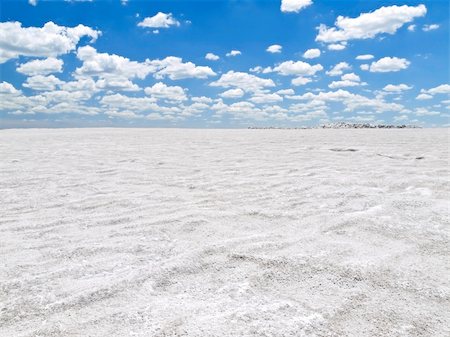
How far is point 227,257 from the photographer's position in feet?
9.01

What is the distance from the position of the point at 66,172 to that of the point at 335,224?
4697 mm

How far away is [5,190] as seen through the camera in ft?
16.5

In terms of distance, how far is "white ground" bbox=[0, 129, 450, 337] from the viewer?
6.54ft

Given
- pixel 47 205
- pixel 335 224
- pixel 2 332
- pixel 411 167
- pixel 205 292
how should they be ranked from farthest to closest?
pixel 411 167 < pixel 47 205 < pixel 335 224 < pixel 205 292 < pixel 2 332

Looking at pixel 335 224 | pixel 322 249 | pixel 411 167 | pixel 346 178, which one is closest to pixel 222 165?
pixel 346 178

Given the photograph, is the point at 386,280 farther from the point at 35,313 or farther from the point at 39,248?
the point at 39,248

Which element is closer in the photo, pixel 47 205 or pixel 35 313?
pixel 35 313

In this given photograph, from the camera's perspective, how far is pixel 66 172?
6.41 m

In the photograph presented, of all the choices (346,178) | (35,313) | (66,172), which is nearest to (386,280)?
(35,313)

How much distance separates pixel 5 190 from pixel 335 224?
4.17m

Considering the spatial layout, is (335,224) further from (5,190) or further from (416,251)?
(5,190)

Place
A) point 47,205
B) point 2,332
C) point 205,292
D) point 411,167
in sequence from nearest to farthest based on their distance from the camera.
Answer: point 2,332 < point 205,292 < point 47,205 < point 411,167

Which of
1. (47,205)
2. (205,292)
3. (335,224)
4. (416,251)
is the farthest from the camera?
(47,205)

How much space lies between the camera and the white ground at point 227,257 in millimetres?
1993
